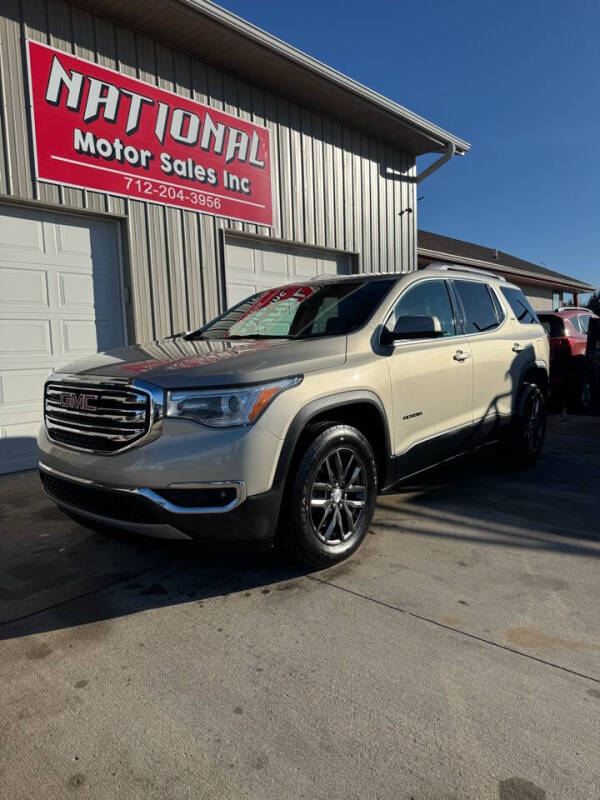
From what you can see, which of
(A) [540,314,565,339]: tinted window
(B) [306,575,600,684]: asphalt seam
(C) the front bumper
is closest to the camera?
(B) [306,575,600,684]: asphalt seam

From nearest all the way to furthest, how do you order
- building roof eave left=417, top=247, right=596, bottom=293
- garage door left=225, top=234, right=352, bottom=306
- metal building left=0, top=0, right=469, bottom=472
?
1. metal building left=0, top=0, right=469, bottom=472
2. garage door left=225, top=234, right=352, bottom=306
3. building roof eave left=417, top=247, right=596, bottom=293

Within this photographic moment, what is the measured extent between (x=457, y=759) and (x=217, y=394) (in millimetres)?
1748

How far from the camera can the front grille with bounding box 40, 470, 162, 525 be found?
2674mm

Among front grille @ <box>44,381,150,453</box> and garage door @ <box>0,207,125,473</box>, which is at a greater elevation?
garage door @ <box>0,207,125,473</box>

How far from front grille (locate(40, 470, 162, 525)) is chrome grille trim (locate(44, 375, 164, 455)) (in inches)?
7.9

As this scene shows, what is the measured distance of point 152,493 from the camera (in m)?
2.65

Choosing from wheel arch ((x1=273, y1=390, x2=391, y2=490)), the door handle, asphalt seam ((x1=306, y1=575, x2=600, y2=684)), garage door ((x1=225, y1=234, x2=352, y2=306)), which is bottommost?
asphalt seam ((x1=306, y1=575, x2=600, y2=684))

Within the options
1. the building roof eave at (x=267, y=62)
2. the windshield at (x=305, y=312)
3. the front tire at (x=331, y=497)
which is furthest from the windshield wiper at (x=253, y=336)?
→ the building roof eave at (x=267, y=62)

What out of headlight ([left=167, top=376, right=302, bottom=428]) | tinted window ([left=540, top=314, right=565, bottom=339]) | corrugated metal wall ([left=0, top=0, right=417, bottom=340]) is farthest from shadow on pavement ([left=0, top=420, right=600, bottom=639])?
tinted window ([left=540, top=314, right=565, bottom=339])

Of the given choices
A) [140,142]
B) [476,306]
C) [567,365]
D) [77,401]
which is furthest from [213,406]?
[567,365]

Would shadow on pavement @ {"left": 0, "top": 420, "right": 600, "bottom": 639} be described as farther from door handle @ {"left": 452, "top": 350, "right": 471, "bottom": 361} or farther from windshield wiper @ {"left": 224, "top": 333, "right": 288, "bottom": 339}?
windshield wiper @ {"left": 224, "top": 333, "right": 288, "bottom": 339}

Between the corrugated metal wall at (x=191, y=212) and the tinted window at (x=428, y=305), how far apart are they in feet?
13.1

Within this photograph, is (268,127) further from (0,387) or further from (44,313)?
(0,387)

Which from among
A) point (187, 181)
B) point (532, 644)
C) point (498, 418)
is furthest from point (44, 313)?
point (532, 644)
